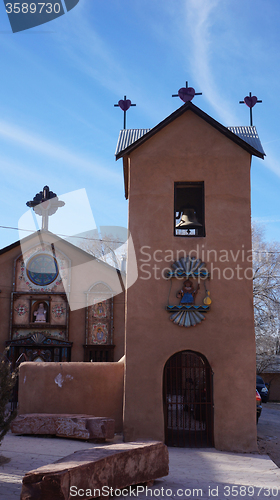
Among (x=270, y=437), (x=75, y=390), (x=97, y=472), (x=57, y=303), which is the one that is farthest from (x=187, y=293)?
(x=57, y=303)

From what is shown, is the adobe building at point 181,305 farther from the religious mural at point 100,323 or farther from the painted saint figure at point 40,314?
the painted saint figure at point 40,314

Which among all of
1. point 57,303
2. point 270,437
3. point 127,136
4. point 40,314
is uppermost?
point 127,136

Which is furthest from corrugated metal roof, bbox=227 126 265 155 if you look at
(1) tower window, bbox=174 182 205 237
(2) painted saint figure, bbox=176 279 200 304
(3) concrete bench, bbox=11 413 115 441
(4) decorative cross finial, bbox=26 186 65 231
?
(4) decorative cross finial, bbox=26 186 65 231

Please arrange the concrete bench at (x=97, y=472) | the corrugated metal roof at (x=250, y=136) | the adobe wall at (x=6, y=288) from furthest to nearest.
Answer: the adobe wall at (x=6, y=288)
the corrugated metal roof at (x=250, y=136)
the concrete bench at (x=97, y=472)

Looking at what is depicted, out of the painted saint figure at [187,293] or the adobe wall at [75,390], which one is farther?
the adobe wall at [75,390]

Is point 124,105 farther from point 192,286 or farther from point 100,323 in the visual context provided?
point 100,323

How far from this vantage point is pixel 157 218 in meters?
11.8

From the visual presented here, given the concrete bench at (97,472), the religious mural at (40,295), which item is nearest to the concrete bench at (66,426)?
the concrete bench at (97,472)

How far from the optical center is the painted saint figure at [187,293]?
1125cm

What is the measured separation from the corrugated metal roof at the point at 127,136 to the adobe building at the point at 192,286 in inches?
40.1

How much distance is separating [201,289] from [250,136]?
4900 millimetres

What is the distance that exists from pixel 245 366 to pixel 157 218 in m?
4.17

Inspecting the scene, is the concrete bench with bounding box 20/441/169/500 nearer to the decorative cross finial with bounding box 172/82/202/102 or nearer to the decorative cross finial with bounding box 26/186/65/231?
the decorative cross finial with bounding box 172/82/202/102

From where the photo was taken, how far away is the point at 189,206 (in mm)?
12805
